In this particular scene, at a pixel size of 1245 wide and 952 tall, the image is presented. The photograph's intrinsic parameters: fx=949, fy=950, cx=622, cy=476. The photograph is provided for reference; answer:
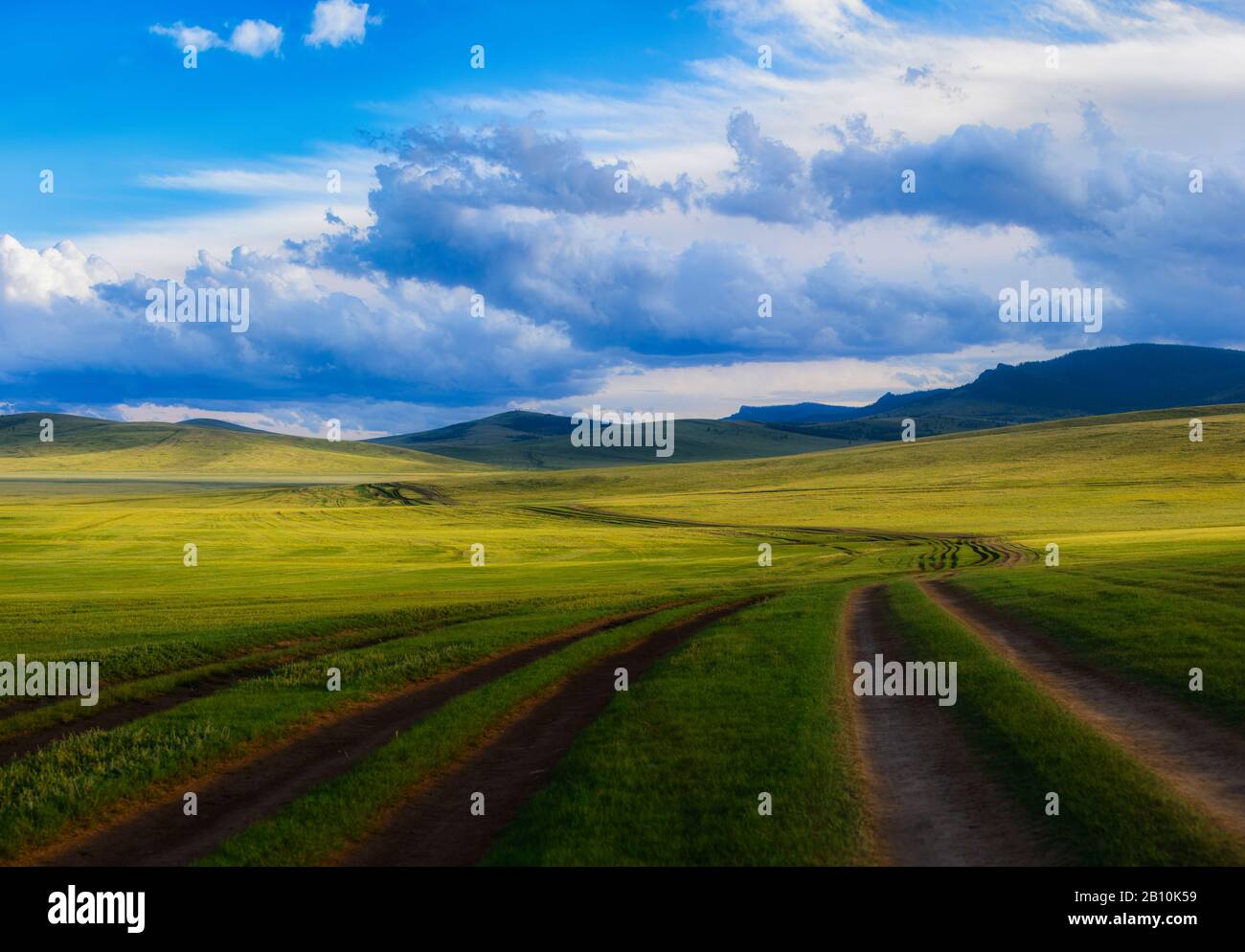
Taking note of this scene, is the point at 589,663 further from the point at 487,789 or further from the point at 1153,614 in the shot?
the point at 1153,614

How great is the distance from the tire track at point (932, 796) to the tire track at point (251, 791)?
9695 millimetres

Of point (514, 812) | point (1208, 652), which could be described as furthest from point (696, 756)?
point (1208, 652)

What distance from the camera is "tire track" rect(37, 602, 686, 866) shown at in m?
13.9

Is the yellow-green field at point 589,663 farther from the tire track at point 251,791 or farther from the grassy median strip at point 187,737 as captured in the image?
the tire track at point 251,791

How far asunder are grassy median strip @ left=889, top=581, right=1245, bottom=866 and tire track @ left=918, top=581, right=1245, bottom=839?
47 cm

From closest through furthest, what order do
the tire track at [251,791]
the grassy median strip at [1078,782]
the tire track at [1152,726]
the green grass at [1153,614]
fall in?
1. the grassy median strip at [1078,782]
2. the tire track at [251,791]
3. the tire track at [1152,726]
4. the green grass at [1153,614]

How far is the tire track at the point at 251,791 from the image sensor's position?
13891mm

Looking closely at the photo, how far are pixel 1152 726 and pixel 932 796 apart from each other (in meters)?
6.35

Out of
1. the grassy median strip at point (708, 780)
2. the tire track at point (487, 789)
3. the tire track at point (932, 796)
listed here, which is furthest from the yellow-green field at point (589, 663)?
the tire track at point (487, 789)

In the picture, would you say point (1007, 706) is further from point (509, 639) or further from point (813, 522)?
point (813, 522)

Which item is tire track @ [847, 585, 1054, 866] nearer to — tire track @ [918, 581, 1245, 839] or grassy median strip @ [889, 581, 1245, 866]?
grassy median strip @ [889, 581, 1245, 866]

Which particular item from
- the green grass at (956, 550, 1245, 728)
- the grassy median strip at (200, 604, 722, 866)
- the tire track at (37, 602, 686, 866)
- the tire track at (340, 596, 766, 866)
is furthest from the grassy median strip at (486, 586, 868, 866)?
the green grass at (956, 550, 1245, 728)

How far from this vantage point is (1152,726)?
60.4ft

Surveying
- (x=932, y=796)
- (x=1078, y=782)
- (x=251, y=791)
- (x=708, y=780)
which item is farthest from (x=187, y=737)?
(x=1078, y=782)
